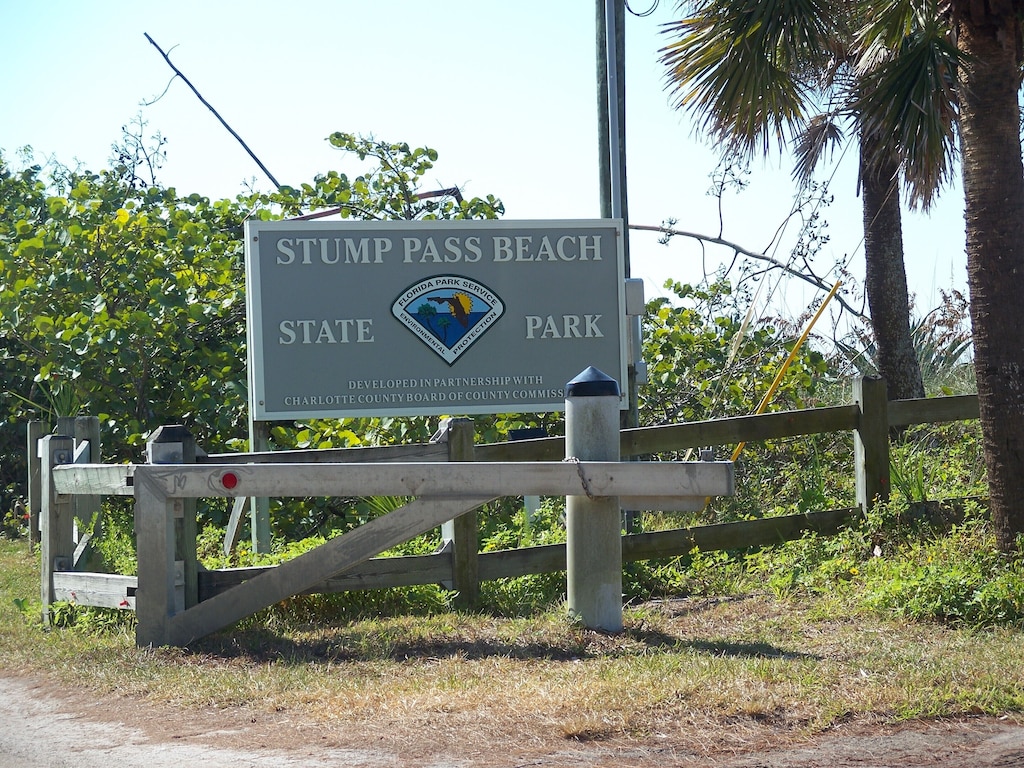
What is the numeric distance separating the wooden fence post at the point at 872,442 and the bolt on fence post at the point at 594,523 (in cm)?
309

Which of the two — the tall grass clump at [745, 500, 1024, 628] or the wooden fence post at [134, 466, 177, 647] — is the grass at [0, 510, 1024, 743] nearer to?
the tall grass clump at [745, 500, 1024, 628]

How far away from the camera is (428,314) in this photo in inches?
354

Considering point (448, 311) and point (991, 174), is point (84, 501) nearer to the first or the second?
point (448, 311)

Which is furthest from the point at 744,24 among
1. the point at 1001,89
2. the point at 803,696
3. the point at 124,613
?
the point at 124,613

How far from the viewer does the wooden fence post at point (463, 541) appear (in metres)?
7.05

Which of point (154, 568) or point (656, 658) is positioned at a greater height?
point (154, 568)

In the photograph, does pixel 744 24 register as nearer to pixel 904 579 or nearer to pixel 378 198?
pixel 904 579

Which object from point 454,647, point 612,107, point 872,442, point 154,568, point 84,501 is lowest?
point 454,647

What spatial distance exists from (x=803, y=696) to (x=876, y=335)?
8.17m

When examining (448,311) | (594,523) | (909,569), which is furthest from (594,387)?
(448,311)

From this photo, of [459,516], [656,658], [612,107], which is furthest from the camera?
[612,107]

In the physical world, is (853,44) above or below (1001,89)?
above

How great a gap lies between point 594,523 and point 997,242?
10.9ft

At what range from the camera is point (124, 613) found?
265 inches
